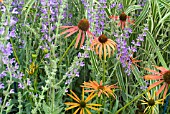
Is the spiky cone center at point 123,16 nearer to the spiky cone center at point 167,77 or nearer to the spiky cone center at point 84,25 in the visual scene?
the spiky cone center at point 84,25

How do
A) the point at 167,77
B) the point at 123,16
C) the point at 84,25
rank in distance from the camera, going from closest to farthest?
the point at 167,77
the point at 84,25
the point at 123,16

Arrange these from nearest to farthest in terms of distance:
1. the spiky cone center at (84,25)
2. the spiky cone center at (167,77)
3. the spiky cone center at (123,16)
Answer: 1. the spiky cone center at (167,77)
2. the spiky cone center at (84,25)
3. the spiky cone center at (123,16)

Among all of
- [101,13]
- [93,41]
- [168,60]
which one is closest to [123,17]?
[101,13]

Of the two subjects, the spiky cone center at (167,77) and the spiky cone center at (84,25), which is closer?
the spiky cone center at (167,77)

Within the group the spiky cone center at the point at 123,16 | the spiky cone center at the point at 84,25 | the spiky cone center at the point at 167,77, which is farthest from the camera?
the spiky cone center at the point at 123,16

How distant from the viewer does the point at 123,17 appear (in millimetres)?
1771

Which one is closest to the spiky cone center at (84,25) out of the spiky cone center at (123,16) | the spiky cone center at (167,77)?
the spiky cone center at (123,16)

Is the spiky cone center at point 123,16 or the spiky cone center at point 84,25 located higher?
the spiky cone center at point 123,16

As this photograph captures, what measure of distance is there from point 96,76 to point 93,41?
247mm

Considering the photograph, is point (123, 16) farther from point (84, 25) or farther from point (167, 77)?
point (167, 77)

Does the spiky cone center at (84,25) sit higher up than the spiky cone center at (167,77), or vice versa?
the spiky cone center at (84,25)

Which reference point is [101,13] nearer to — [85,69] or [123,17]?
[123,17]

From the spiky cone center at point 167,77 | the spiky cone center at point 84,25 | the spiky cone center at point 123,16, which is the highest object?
the spiky cone center at point 123,16

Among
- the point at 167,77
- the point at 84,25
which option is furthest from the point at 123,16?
the point at 167,77
